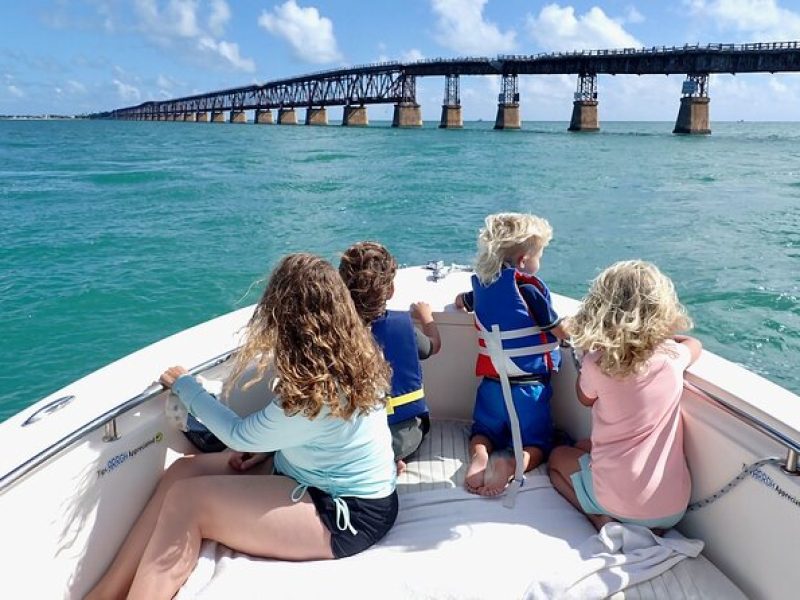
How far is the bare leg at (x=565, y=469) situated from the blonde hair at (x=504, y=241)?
0.78 metres

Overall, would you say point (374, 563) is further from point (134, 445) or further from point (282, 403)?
point (134, 445)

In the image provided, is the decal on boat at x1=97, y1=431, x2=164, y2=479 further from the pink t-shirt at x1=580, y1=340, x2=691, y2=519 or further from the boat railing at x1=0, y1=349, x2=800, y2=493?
the pink t-shirt at x1=580, y1=340, x2=691, y2=519

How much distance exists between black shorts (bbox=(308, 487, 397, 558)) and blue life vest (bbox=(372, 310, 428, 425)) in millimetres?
576

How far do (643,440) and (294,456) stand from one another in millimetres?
1188

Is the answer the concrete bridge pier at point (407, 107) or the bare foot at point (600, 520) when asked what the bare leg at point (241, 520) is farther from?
the concrete bridge pier at point (407, 107)

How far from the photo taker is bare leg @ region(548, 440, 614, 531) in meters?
2.49

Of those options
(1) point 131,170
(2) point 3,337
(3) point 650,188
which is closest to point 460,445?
(2) point 3,337

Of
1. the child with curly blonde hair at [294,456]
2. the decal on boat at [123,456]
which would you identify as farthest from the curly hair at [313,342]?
the decal on boat at [123,456]

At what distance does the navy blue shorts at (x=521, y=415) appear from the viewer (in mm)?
2812

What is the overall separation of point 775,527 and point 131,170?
1023 inches

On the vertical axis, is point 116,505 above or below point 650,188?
below

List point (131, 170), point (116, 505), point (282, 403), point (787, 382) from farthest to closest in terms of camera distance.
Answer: point (131, 170)
point (787, 382)
point (116, 505)
point (282, 403)

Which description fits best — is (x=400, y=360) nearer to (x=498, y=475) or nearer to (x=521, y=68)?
(x=498, y=475)

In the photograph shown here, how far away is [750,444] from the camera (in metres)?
2.06
